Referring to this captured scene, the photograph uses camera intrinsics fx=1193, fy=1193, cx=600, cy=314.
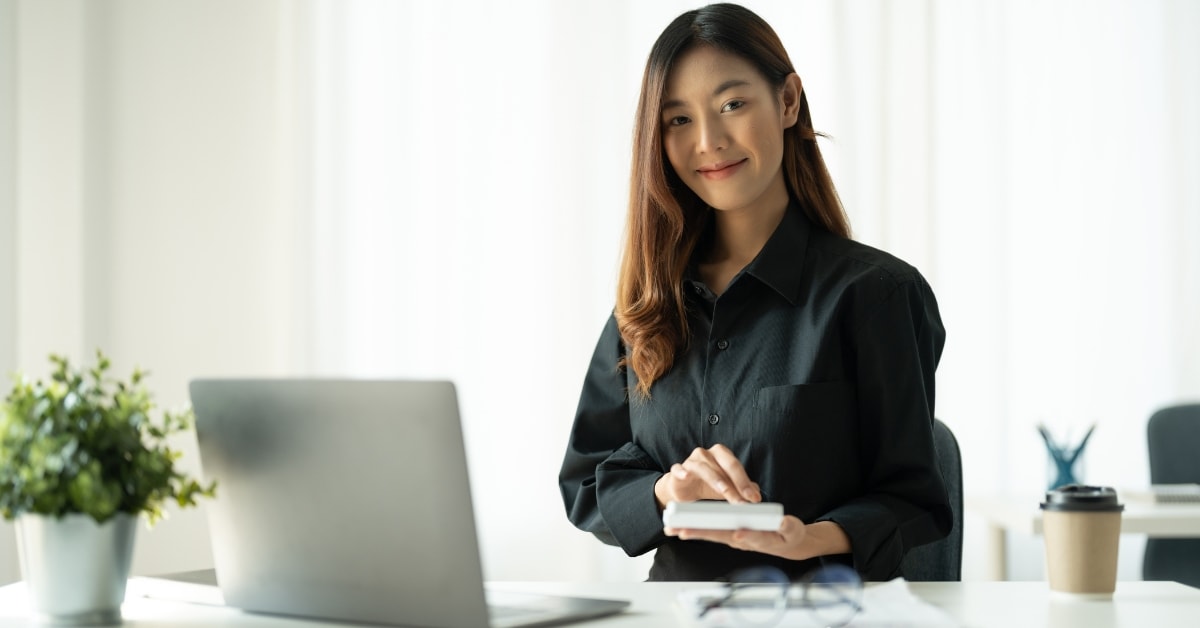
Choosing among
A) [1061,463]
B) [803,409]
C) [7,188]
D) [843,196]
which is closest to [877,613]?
[803,409]

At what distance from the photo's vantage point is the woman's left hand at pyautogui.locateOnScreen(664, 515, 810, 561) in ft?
4.08

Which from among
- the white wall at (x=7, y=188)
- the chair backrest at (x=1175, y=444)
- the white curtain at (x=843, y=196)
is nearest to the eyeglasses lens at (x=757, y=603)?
the chair backrest at (x=1175, y=444)

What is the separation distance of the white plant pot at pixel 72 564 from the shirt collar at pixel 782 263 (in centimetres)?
87

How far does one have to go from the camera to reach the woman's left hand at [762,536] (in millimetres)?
1244

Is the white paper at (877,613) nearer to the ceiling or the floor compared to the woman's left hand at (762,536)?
nearer to the floor

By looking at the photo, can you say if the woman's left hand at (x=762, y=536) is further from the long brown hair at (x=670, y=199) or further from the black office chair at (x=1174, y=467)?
the black office chair at (x=1174, y=467)

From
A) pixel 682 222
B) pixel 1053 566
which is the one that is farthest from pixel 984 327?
pixel 1053 566

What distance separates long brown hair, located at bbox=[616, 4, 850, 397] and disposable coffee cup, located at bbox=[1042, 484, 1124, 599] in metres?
0.60

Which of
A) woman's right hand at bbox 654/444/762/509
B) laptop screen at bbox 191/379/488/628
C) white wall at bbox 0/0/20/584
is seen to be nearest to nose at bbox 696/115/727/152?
woman's right hand at bbox 654/444/762/509

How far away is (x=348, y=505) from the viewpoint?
1.12 meters

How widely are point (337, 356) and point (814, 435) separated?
6.86 feet

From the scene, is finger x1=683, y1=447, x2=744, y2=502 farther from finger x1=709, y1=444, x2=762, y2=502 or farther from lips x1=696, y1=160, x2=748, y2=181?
lips x1=696, y1=160, x2=748, y2=181

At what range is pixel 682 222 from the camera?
177 centimetres

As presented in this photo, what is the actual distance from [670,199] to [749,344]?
9.9 inches
